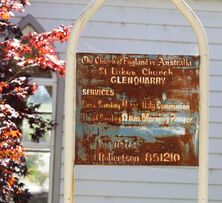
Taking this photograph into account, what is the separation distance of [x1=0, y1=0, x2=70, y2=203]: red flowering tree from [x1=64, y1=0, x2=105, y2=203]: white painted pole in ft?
2.64

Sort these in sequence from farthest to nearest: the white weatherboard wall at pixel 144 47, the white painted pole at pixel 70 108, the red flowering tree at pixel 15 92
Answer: the white weatherboard wall at pixel 144 47 → the red flowering tree at pixel 15 92 → the white painted pole at pixel 70 108

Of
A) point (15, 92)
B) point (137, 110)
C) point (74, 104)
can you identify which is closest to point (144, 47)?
point (15, 92)

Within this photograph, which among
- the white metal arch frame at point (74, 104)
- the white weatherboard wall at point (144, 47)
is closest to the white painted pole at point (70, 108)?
the white metal arch frame at point (74, 104)

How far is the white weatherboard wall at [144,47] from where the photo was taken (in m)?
6.46

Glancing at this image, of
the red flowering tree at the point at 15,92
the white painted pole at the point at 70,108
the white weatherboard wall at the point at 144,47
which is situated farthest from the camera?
the white weatherboard wall at the point at 144,47

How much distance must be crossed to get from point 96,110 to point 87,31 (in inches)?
108

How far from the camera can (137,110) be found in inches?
160

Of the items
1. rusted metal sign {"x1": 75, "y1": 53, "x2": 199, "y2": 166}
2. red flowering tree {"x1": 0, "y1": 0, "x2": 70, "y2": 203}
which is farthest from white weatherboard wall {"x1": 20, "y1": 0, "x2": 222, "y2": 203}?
rusted metal sign {"x1": 75, "y1": 53, "x2": 199, "y2": 166}

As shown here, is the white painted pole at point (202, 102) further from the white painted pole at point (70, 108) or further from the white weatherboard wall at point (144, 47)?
the white weatherboard wall at point (144, 47)

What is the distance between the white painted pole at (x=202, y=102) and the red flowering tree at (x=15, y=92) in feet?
5.00

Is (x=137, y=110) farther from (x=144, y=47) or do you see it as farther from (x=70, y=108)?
(x=144, y=47)

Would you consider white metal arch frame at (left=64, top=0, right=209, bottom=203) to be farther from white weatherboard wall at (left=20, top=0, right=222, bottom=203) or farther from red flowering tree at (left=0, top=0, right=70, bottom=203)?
white weatherboard wall at (left=20, top=0, right=222, bottom=203)

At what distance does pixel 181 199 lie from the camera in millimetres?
6527

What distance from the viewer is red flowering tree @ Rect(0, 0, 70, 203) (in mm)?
4719
